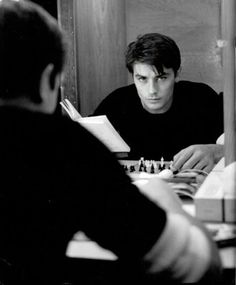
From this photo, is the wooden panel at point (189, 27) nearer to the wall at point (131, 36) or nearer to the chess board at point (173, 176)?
the wall at point (131, 36)

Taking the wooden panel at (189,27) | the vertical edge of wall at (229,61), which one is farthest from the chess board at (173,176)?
the wooden panel at (189,27)

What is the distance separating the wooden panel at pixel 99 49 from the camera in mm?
3053

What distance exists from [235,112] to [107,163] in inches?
25.7

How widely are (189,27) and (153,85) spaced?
32.3 inches

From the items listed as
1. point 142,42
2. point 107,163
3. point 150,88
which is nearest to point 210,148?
point 150,88

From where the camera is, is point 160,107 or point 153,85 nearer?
point 153,85

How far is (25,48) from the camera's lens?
1078 millimetres

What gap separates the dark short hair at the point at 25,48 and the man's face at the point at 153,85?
1487 millimetres

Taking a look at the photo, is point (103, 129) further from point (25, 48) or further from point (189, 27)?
point (189, 27)

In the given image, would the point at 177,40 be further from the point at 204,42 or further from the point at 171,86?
the point at 171,86

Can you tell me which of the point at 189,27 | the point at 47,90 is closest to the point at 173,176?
the point at 47,90

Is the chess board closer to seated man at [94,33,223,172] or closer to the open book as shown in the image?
the open book

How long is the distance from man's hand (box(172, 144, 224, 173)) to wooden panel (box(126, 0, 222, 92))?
117cm

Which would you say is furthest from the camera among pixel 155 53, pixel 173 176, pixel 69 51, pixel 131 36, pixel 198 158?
pixel 131 36
